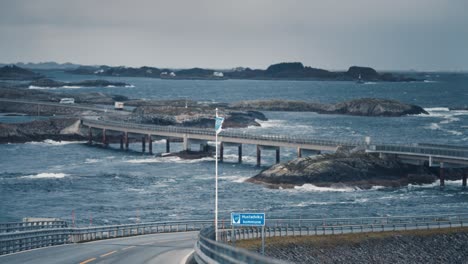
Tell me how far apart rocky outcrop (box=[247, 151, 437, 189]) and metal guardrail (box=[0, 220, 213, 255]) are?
3335 centimetres

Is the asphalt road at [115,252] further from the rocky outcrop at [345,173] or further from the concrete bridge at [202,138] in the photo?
the concrete bridge at [202,138]

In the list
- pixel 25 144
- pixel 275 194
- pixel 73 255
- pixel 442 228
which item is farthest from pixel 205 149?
pixel 73 255

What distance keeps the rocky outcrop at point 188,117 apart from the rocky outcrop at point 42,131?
511 inches

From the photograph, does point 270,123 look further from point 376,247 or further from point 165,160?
point 376,247

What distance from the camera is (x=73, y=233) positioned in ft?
175

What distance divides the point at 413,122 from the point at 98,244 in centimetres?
15514

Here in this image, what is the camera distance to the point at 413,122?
199500 mm

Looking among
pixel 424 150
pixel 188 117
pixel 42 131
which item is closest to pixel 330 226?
pixel 424 150

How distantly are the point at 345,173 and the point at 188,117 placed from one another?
81.7m

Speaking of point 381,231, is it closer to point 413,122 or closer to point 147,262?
point 147,262

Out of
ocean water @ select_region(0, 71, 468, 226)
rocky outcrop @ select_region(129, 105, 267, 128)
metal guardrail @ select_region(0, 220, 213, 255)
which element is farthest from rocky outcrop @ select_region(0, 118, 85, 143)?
metal guardrail @ select_region(0, 220, 213, 255)

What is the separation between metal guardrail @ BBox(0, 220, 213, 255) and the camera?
4606cm

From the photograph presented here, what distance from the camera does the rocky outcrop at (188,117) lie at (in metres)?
173

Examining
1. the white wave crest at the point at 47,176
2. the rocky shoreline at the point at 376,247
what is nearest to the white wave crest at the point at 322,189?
the white wave crest at the point at 47,176
